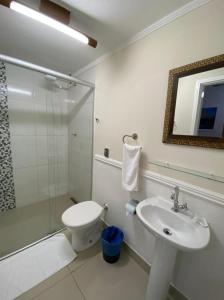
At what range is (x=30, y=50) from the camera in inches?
70.3

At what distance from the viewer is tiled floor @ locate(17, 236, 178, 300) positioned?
4.15ft

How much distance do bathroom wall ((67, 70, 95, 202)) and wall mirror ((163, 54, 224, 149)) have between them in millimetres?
1217

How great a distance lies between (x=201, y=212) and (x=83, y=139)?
5.92 ft

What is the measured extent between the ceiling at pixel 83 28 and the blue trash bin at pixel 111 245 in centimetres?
211

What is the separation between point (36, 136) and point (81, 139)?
730mm

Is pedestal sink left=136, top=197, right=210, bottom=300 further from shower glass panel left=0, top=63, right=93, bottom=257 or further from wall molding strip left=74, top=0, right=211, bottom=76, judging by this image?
wall molding strip left=74, top=0, right=211, bottom=76

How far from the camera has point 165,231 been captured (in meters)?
1.09

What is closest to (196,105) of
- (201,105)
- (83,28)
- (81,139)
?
(201,105)

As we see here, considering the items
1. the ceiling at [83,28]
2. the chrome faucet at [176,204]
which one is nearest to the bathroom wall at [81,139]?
the ceiling at [83,28]

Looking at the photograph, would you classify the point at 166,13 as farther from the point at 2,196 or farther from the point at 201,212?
the point at 2,196

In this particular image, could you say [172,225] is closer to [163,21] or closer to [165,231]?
[165,231]

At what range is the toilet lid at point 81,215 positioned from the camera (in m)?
1.53

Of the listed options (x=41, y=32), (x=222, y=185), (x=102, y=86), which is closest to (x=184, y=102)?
(x=222, y=185)

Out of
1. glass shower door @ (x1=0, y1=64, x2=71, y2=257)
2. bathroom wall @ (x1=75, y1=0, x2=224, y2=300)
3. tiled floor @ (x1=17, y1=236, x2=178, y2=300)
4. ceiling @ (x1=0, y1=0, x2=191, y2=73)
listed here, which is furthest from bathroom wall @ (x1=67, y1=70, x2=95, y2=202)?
tiled floor @ (x1=17, y1=236, x2=178, y2=300)
